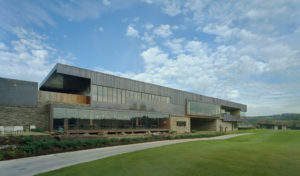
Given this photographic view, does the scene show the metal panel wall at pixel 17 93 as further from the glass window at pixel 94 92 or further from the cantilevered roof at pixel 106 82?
the glass window at pixel 94 92

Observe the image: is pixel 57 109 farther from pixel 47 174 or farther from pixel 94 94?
pixel 47 174

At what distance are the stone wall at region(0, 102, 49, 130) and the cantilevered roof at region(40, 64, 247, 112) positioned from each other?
15.7 feet

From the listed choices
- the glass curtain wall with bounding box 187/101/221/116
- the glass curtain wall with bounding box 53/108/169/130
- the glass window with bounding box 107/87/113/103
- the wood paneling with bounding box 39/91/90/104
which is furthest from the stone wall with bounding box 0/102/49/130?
the glass curtain wall with bounding box 187/101/221/116

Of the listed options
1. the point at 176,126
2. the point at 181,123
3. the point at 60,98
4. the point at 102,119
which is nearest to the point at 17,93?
the point at 60,98

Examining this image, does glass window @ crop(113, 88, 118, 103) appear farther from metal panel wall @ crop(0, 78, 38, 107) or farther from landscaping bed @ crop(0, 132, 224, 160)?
landscaping bed @ crop(0, 132, 224, 160)

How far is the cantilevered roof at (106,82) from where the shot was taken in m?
25.5

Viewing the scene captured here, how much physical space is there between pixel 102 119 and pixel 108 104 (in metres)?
2.40

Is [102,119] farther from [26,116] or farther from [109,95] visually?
[26,116]

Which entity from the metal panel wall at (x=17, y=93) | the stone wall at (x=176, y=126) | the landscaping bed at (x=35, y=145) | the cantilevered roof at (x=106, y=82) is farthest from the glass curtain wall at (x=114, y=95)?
the landscaping bed at (x=35, y=145)

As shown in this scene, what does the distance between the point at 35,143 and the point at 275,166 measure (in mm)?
14565

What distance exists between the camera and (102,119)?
91.1ft

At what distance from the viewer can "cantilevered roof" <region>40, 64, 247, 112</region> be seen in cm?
2552

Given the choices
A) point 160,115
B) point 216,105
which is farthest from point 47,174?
point 216,105

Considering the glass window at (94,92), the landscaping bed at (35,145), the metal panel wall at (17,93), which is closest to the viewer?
the landscaping bed at (35,145)
